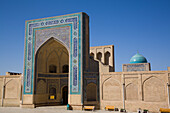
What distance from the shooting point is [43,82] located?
17438 millimetres

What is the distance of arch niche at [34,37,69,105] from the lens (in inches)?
651

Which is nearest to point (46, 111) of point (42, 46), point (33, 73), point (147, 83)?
point (33, 73)

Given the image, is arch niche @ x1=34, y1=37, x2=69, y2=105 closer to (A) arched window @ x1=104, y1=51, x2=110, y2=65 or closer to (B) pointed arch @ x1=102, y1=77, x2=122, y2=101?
(A) arched window @ x1=104, y1=51, x2=110, y2=65

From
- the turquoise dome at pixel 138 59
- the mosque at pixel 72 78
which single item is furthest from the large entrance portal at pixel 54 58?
the turquoise dome at pixel 138 59

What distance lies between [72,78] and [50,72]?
14.8 ft

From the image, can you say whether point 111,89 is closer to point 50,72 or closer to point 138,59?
point 50,72

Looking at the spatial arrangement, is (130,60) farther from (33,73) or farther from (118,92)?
(33,73)

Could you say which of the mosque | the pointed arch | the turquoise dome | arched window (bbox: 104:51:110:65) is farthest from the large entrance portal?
the turquoise dome

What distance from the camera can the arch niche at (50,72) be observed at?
16531 mm

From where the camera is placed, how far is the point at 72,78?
48.9ft

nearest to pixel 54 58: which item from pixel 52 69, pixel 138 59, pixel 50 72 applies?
pixel 52 69

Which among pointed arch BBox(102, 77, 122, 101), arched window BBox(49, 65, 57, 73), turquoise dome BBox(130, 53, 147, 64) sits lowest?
pointed arch BBox(102, 77, 122, 101)

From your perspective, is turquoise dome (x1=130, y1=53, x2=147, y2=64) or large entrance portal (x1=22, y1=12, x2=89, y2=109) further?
turquoise dome (x1=130, y1=53, x2=147, y2=64)

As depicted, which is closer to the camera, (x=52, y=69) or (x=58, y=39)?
(x=58, y=39)
